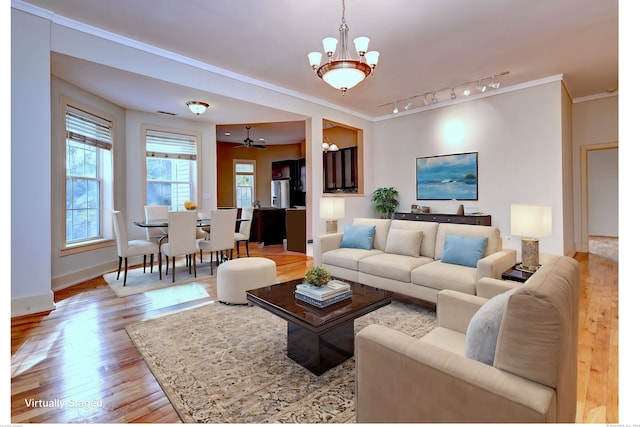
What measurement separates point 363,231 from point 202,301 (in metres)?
2.21

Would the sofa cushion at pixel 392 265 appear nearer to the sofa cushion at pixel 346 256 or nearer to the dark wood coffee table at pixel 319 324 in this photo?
the sofa cushion at pixel 346 256

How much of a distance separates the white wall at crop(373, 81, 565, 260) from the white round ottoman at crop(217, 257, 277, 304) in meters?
4.46

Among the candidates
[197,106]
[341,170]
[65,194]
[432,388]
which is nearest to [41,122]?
[65,194]

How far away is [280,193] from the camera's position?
9.57m

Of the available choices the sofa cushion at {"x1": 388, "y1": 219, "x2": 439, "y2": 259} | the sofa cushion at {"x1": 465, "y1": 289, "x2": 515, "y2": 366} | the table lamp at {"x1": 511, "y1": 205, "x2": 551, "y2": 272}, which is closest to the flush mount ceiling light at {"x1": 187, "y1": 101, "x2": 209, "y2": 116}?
the sofa cushion at {"x1": 388, "y1": 219, "x2": 439, "y2": 259}

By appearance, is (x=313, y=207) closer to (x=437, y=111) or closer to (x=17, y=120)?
(x=437, y=111)

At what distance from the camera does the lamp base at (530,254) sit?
8.52 feet

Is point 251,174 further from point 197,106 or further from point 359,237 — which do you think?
point 359,237

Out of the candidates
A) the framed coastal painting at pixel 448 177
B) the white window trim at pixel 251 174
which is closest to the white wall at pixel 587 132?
the framed coastal painting at pixel 448 177

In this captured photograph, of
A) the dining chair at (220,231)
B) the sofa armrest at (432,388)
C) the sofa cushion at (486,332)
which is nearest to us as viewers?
the sofa armrest at (432,388)

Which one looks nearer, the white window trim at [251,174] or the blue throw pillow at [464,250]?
the blue throw pillow at [464,250]

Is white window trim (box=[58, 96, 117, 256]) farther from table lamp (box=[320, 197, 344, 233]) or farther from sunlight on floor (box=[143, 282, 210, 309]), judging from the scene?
table lamp (box=[320, 197, 344, 233])

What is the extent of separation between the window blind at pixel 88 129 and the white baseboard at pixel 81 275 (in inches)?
77.4

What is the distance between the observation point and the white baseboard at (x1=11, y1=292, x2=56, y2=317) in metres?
2.89
